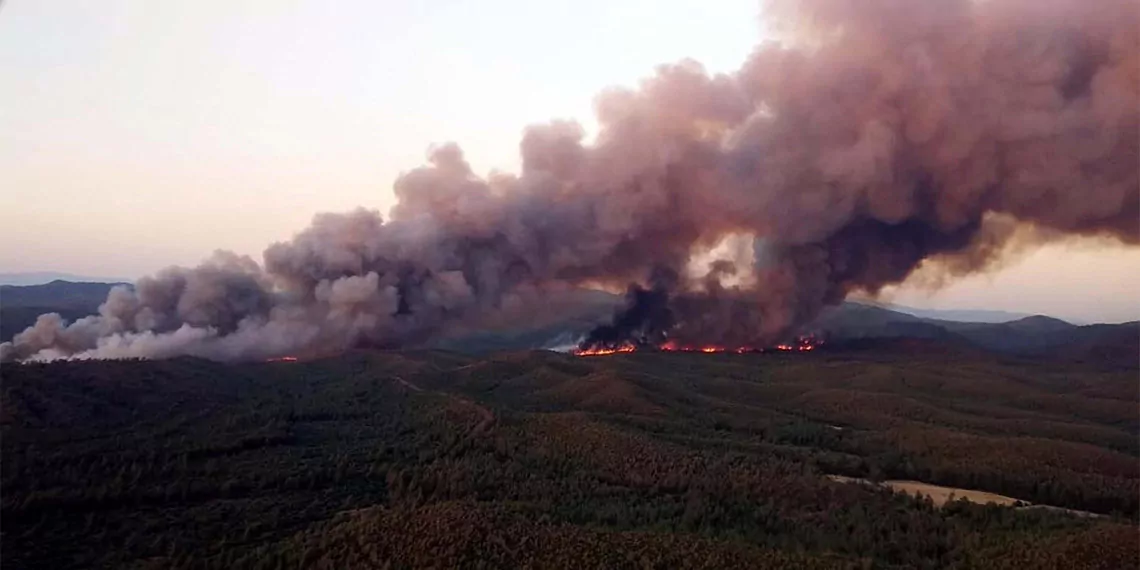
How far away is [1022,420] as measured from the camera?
164 feet

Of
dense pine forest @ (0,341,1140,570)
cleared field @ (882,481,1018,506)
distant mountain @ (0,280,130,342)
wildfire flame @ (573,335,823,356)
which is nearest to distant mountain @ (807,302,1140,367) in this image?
wildfire flame @ (573,335,823,356)

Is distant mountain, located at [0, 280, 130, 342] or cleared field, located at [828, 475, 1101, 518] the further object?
distant mountain, located at [0, 280, 130, 342]

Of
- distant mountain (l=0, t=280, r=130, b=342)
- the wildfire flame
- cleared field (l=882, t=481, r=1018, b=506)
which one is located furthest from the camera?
the wildfire flame

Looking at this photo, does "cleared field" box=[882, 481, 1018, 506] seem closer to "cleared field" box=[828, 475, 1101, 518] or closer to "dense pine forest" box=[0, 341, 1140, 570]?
"cleared field" box=[828, 475, 1101, 518]

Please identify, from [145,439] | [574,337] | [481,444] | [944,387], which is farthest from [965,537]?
[574,337]

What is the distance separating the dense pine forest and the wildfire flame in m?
19.5

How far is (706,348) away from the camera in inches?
3376

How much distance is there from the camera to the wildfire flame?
79875 mm

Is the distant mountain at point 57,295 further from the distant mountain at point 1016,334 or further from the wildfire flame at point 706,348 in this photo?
the distant mountain at point 1016,334

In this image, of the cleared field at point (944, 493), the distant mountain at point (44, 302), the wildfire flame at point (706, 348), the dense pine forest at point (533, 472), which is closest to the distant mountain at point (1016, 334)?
the wildfire flame at point (706, 348)

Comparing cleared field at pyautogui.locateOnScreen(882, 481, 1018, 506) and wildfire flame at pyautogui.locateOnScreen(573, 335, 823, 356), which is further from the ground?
wildfire flame at pyautogui.locateOnScreen(573, 335, 823, 356)

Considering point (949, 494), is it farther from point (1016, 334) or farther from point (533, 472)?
point (1016, 334)

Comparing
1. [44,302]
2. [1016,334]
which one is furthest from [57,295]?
[1016,334]

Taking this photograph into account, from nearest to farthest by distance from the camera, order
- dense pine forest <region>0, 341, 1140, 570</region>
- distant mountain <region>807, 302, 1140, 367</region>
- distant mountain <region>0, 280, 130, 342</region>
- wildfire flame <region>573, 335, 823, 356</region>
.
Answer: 1. dense pine forest <region>0, 341, 1140, 570</region>
2. distant mountain <region>0, 280, 130, 342</region>
3. wildfire flame <region>573, 335, 823, 356</region>
4. distant mountain <region>807, 302, 1140, 367</region>
